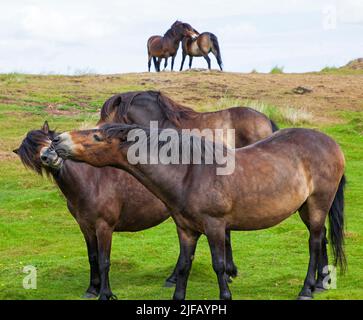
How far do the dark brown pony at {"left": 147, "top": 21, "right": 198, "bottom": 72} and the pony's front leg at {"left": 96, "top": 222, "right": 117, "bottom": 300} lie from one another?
2293cm

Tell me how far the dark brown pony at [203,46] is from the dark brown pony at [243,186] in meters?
22.3

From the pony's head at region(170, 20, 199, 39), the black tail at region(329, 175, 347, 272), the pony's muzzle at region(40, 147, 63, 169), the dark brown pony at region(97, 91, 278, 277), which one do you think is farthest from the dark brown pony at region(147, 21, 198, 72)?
the pony's muzzle at region(40, 147, 63, 169)

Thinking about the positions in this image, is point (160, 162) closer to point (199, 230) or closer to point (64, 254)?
point (199, 230)

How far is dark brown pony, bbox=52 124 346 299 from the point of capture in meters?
7.98

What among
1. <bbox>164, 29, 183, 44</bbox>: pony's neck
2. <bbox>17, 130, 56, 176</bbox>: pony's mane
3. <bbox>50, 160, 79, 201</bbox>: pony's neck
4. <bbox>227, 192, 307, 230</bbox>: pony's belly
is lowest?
<bbox>227, 192, 307, 230</bbox>: pony's belly

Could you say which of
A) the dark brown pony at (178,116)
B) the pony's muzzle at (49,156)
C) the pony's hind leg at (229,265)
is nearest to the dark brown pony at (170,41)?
the dark brown pony at (178,116)

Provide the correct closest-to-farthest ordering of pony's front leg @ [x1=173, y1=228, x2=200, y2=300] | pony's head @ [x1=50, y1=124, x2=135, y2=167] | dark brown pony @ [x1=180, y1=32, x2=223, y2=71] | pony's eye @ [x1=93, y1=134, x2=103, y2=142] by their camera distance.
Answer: pony's head @ [x1=50, y1=124, x2=135, y2=167] < pony's eye @ [x1=93, y1=134, x2=103, y2=142] < pony's front leg @ [x1=173, y1=228, x2=200, y2=300] < dark brown pony @ [x1=180, y1=32, x2=223, y2=71]

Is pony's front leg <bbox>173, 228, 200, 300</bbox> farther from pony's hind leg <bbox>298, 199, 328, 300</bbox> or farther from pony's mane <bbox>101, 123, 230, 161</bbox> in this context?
pony's hind leg <bbox>298, 199, 328, 300</bbox>

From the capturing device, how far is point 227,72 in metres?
30.8

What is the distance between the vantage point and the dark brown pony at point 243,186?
26.2 ft

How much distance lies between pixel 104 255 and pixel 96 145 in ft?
5.61

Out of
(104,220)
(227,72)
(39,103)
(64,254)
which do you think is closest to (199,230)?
(104,220)

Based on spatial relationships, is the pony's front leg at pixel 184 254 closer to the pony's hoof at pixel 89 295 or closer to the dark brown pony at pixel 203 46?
the pony's hoof at pixel 89 295

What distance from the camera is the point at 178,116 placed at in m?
11.4
